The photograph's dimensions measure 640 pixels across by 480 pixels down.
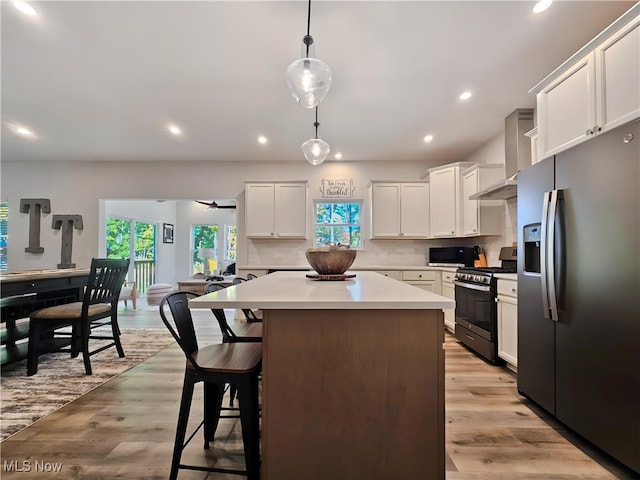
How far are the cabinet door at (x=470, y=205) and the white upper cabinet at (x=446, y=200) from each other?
0.05m

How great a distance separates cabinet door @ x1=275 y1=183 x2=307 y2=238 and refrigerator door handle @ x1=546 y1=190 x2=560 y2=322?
3.78 metres

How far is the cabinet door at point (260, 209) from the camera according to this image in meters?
5.39

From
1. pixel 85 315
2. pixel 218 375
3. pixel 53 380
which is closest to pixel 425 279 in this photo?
pixel 218 375

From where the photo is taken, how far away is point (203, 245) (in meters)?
9.60

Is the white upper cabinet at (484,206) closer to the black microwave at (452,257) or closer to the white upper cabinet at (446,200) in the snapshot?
the white upper cabinet at (446,200)

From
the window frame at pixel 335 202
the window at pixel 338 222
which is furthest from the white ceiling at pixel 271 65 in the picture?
the window at pixel 338 222

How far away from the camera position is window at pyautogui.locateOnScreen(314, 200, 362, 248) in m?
5.79

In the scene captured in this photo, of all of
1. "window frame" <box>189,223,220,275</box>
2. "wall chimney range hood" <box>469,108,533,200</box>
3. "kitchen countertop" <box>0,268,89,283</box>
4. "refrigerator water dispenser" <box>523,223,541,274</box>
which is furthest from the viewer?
"window frame" <box>189,223,220,275</box>

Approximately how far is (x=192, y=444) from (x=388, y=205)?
170 inches

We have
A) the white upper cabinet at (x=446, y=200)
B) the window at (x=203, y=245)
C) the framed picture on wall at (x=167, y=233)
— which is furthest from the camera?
the window at (x=203, y=245)

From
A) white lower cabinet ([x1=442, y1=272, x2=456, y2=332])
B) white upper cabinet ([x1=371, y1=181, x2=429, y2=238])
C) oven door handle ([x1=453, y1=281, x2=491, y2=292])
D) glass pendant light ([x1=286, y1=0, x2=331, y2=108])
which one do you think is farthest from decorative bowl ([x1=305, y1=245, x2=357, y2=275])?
white upper cabinet ([x1=371, y1=181, x2=429, y2=238])

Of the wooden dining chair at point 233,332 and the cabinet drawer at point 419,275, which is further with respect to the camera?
the cabinet drawer at point 419,275

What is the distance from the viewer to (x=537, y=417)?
2156mm

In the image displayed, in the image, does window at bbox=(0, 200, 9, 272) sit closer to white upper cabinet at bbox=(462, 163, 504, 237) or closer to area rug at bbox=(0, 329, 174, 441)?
area rug at bbox=(0, 329, 174, 441)
